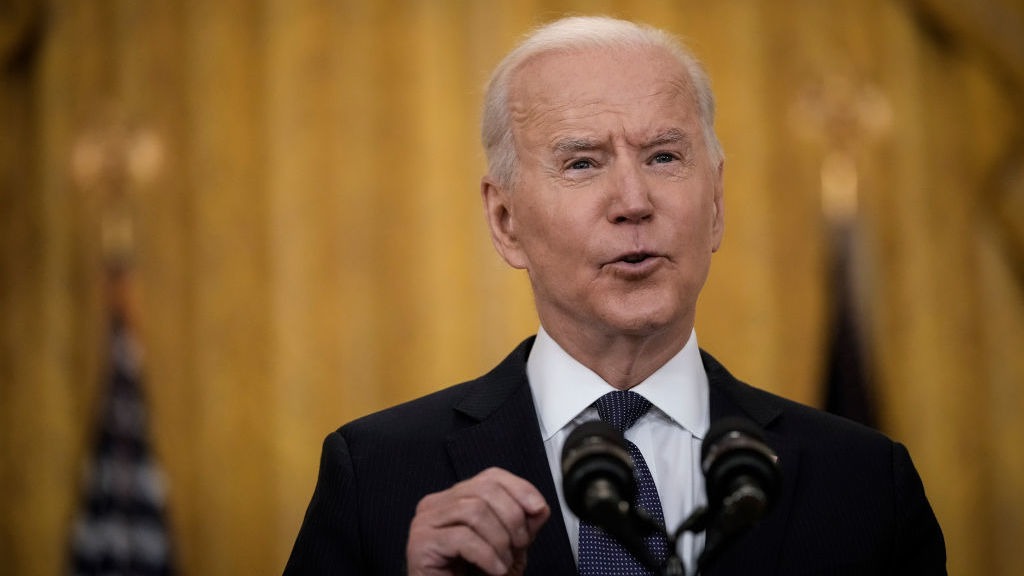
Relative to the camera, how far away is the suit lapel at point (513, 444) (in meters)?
1.60

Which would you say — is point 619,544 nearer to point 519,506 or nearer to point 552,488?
point 552,488

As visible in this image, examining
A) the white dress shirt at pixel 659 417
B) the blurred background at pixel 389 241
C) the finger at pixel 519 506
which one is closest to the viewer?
the finger at pixel 519 506

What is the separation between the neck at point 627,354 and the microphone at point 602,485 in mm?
600

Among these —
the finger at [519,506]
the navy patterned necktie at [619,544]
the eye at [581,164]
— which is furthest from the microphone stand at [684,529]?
the eye at [581,164]

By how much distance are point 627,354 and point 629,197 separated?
257 mm

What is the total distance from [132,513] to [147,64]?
5.67 feet

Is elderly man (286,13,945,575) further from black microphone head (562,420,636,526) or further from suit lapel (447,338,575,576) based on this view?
black microphone head (562,420,636,526)

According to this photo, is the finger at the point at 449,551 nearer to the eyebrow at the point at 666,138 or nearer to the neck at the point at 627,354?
the neck at the point at 627,354

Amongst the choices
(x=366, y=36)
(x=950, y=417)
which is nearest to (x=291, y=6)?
(x=366, y=36)

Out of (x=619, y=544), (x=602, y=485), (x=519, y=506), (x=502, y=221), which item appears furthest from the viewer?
(x=502, y=221)

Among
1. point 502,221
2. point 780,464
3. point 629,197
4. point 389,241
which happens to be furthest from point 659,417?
point 389,241

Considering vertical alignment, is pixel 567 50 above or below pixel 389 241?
above

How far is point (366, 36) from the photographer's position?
4391 millimetres

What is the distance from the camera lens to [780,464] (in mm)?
1733
